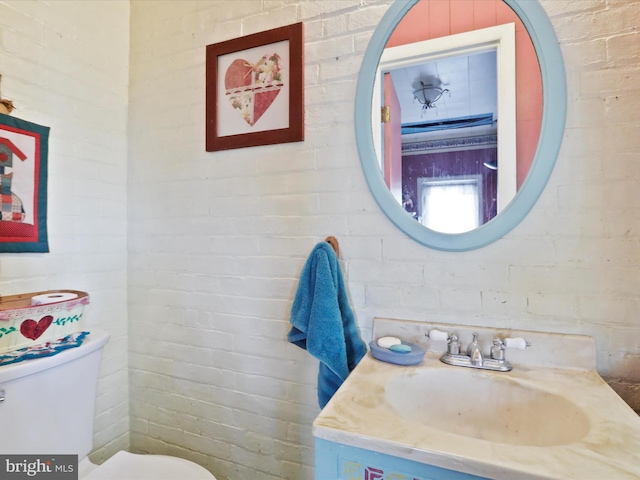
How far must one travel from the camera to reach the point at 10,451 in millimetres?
914

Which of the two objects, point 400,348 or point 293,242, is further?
point 293,242

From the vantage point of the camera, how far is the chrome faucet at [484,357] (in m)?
0.92

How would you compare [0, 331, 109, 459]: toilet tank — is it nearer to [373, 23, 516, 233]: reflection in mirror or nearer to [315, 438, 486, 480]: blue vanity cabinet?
[315, 438, 486, 480]: blue vanity cabinet

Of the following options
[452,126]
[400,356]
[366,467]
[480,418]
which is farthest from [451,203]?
[366,467]

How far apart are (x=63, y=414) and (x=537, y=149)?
1.51 metres

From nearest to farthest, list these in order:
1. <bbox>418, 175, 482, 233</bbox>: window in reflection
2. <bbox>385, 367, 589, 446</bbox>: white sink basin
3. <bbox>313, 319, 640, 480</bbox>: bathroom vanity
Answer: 1. <bbox>313, 319, 640, 480</bbox>: bathroom vanity
2. <bbox>385, 367, 589, 446</bbox>: white sink basin
3. <bbox>418, 175, 482, 233</bbox>: window in reflection

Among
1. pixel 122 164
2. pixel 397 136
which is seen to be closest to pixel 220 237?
pixel 122 164

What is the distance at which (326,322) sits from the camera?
39.8 inches

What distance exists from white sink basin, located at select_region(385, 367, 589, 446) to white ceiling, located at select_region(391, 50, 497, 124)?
72 centimetres

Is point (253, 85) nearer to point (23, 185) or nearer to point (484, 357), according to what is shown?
point (23, 185)

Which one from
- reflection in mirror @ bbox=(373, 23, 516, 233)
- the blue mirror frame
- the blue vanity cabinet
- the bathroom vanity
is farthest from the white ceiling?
the blue vanity cabinet

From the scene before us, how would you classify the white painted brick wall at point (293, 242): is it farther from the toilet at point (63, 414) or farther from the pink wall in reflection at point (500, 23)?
the toilet at point (63, 414)

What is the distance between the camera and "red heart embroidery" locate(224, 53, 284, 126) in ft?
4.11

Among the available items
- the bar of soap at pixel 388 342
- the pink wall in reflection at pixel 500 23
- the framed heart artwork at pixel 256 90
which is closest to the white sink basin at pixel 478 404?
the bar of soap at pixel 388 342
